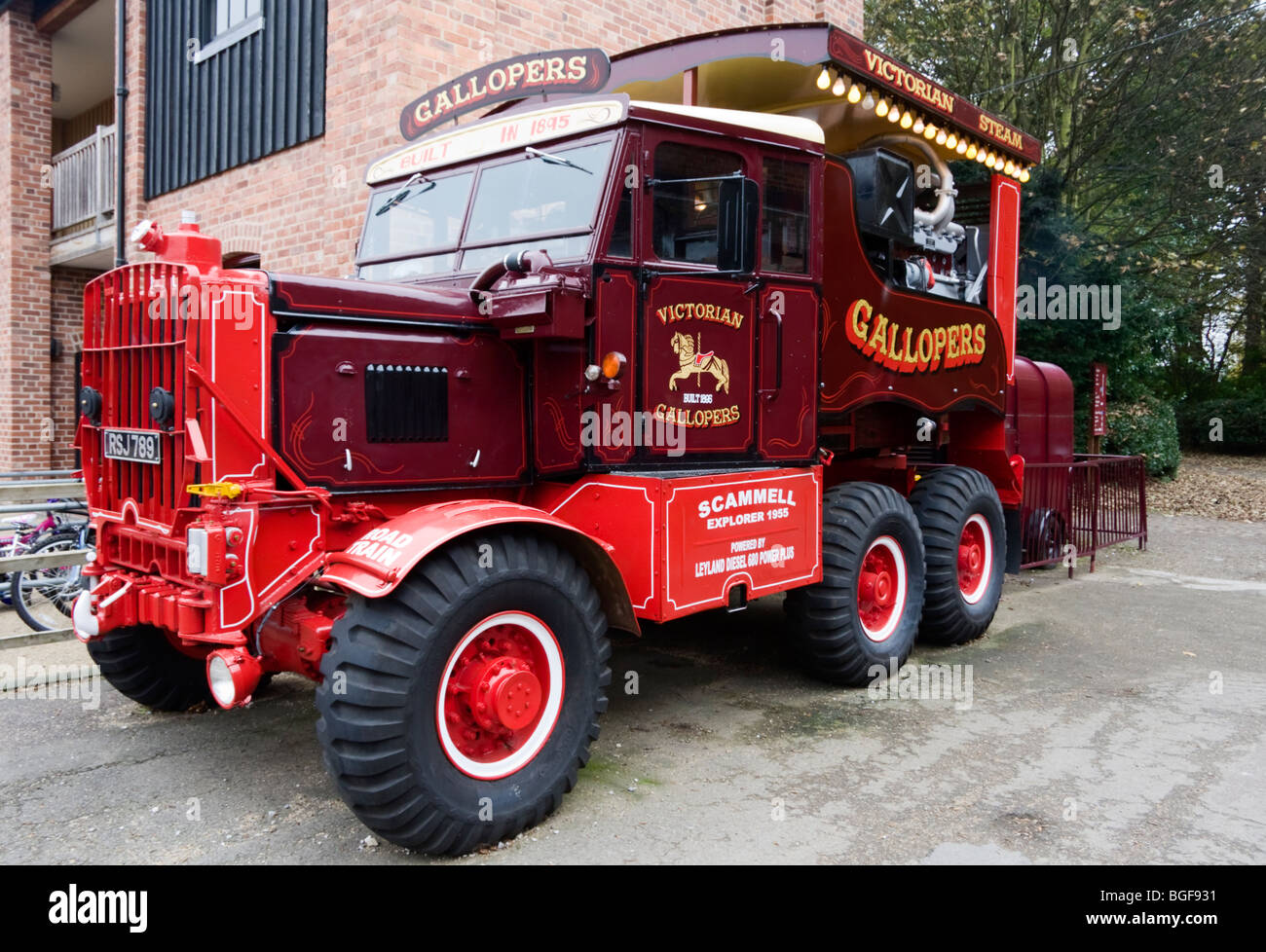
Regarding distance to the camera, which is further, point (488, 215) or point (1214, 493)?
point (1214, 493)

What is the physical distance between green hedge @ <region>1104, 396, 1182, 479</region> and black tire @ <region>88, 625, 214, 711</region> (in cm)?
1386

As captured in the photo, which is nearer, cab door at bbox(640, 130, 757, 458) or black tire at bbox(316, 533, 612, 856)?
black tire at bbox(316, 533, 612, 856)

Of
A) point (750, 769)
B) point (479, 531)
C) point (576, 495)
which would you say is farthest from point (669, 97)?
point (750, 769)

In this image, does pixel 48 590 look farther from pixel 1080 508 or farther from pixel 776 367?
pixel 1080 508

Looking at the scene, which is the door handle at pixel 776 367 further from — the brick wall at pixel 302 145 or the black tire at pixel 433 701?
the brick wall at pixel 302 145

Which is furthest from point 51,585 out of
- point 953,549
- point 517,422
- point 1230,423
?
point 1230,423

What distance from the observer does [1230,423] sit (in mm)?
19125

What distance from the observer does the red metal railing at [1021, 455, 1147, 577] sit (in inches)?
350

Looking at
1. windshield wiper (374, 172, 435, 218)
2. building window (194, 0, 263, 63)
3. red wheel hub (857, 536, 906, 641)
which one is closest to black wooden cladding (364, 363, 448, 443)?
windshield wiper (374, 172, 435, 218)

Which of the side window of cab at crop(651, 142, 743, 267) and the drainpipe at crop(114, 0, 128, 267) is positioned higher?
the drainpipe at crop(114, 0, 128, 267)

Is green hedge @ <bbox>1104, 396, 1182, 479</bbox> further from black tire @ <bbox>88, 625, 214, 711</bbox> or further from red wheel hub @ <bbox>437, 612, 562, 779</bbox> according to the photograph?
black tire @ <bbox>88, 625, 214, 711</bbox>

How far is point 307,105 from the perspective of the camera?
8797mm

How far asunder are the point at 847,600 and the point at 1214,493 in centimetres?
Answer: 1205

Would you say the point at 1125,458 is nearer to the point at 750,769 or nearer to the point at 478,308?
the point at 750,769
